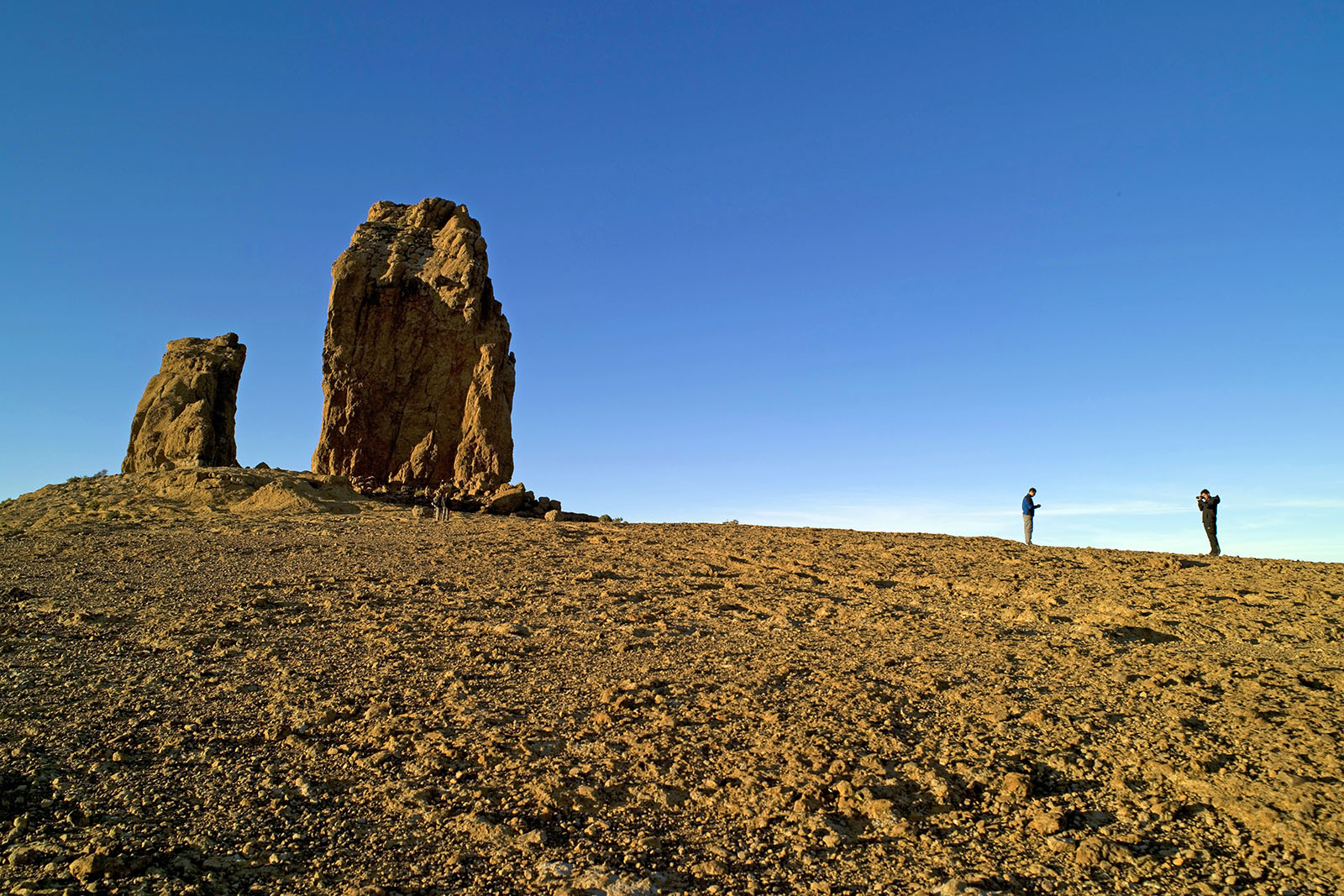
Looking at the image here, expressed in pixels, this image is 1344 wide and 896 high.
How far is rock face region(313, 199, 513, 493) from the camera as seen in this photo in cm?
2466

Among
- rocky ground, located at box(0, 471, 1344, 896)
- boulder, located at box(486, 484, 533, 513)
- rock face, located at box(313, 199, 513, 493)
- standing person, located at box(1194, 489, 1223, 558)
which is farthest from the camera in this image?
rock face, located at box(313, 199, 513, 493)

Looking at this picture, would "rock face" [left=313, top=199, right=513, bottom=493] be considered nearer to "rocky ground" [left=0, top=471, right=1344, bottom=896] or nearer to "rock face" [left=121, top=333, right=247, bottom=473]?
"rock face" [left=121, top=333, right=247, bottom=473]

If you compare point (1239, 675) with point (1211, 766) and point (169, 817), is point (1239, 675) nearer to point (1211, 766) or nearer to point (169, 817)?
point (1211, 766)

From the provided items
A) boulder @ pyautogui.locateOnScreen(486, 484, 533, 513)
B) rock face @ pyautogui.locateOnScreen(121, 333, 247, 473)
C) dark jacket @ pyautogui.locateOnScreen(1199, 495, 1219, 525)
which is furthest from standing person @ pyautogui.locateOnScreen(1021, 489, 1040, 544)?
rock face @ pyautogui.locateOnScreen(121, 333, 247, 473)

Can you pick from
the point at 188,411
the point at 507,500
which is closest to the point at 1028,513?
the point at 507,500

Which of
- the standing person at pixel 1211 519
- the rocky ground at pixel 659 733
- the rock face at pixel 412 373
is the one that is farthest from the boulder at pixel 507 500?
the standing person at pixel 1211 519

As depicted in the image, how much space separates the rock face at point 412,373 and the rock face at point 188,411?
3.28 metres

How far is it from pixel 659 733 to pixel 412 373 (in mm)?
21269

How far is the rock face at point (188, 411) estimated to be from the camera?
24.0 m

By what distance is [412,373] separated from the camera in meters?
25.5

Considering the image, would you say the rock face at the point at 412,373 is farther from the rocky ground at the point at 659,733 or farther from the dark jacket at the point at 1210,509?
the dark jacket at the point at 1210,509

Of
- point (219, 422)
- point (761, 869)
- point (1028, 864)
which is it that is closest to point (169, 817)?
point (761, 869)

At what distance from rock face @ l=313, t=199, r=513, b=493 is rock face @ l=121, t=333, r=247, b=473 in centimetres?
328

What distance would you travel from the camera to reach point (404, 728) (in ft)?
21.6
